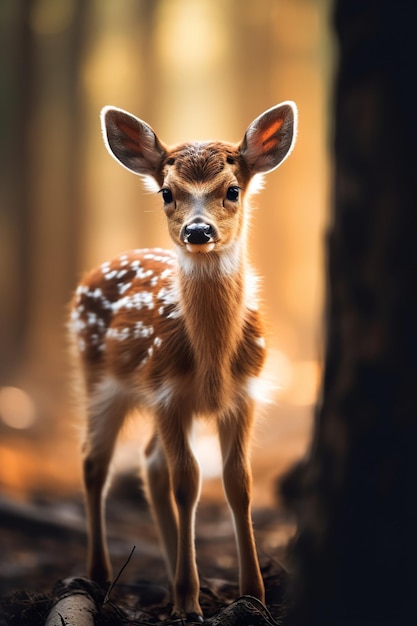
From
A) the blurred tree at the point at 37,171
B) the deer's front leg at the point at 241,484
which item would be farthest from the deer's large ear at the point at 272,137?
the blurred tree at the point at 37,171

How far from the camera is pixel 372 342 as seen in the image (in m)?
1.69

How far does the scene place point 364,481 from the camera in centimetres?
170

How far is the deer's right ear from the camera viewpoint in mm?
2426

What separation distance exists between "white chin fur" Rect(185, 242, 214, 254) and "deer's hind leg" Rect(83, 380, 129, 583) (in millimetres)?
706

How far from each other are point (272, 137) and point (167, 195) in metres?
0.33

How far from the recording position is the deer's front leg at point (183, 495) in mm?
2344

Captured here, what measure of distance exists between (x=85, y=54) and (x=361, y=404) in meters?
5.41

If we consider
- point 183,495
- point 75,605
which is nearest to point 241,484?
point 183,495

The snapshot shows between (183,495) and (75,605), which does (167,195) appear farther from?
(75,605)


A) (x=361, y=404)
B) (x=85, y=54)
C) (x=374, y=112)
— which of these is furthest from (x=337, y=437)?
(x=85, y=54)

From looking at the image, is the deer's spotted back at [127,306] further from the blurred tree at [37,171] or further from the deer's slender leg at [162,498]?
the blurred tree at [37,171]

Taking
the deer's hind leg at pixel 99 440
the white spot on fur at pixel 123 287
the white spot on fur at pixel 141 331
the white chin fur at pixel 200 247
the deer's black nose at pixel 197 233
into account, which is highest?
the deer's black nose at pixel 197 233

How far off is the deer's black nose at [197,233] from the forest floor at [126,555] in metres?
1.00

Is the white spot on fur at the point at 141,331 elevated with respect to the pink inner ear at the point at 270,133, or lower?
lower
